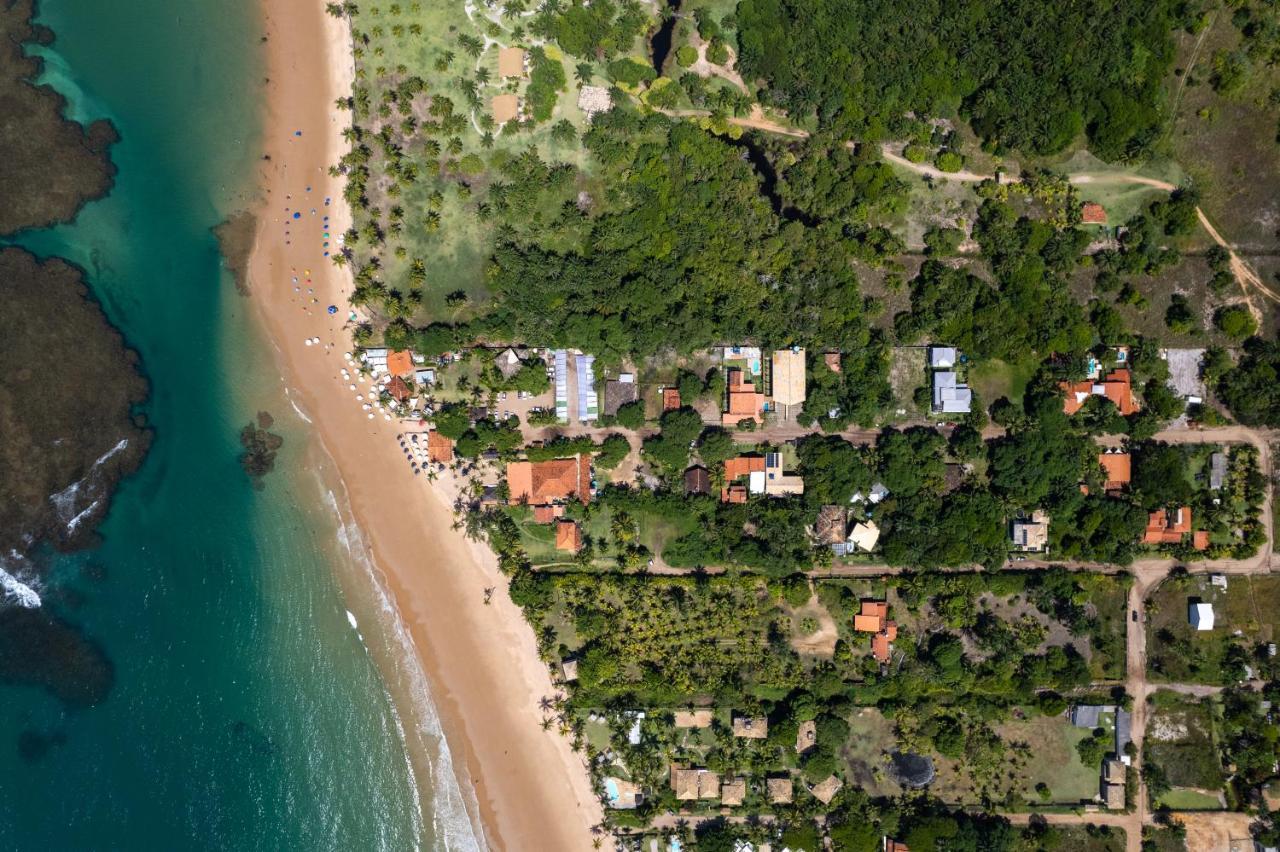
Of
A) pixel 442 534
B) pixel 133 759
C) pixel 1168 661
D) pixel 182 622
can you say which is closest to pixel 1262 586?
pixel 1168 661

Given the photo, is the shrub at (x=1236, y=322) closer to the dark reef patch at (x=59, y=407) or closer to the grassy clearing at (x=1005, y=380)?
the grassy clearing at (x=1005, y=380)

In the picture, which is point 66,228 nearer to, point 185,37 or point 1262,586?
point 185,37

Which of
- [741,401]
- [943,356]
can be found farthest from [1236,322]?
[741,401]

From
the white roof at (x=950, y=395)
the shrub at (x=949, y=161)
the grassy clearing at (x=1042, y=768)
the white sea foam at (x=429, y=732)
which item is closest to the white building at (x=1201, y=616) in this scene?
the grassy clearing at (x=1042, y=768)

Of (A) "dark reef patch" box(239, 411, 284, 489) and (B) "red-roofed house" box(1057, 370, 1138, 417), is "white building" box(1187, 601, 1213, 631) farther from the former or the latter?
(A) "dark reef patch" box(239, 411, 284, 489)

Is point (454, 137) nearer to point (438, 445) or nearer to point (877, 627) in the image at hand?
point (438, 445)

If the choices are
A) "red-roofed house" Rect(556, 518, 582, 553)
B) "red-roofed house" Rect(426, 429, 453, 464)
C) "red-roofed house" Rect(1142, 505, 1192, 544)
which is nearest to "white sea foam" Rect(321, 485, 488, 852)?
"red-roofed house" Rect(426, 429, 453, 464)

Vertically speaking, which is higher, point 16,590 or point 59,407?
point 59,407
